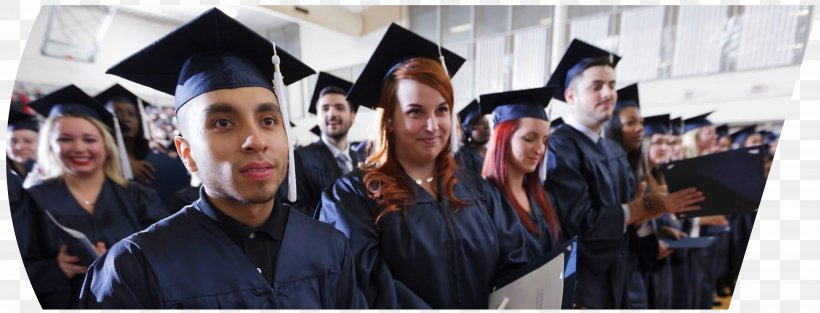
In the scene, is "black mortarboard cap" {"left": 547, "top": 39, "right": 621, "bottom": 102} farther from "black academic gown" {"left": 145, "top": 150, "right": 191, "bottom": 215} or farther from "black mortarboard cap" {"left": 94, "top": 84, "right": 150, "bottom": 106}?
"black mortarboard cap" {"left": 94, "top": 84, "right": 150, "bottom": 106}

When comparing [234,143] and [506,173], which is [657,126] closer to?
[506,173]

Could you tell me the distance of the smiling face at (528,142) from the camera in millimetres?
1169

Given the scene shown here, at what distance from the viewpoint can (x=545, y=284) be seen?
976 millimetres

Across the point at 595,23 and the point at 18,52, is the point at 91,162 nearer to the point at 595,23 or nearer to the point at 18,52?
the point at 18,52

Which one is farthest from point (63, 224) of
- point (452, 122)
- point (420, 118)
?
point (452, 122)

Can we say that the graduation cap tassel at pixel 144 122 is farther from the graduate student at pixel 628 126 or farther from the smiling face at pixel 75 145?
the graduate student at pixel 628 126

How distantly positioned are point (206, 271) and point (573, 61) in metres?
1.48

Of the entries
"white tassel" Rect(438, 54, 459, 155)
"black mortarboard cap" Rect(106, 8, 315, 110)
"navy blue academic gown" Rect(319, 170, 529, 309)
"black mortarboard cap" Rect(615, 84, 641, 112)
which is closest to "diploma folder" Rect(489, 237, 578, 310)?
"navy blue academic gown" Rect(319, 170, 529, 309)

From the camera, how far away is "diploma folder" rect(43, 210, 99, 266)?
97cm

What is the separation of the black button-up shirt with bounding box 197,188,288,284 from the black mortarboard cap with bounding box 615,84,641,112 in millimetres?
1743

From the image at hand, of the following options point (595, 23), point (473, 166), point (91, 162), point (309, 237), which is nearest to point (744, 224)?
point (595, 23)

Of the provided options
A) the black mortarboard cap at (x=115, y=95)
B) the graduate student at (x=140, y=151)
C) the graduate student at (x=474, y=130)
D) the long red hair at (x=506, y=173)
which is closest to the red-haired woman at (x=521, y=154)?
the long red hair at (x=506, y=173)

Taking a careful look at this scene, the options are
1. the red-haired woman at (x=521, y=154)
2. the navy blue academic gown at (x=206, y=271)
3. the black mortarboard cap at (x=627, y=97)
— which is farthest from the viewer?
the black mortarboard cap at (x=627, y=97)

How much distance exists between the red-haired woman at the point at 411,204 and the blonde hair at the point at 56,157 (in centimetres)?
73
